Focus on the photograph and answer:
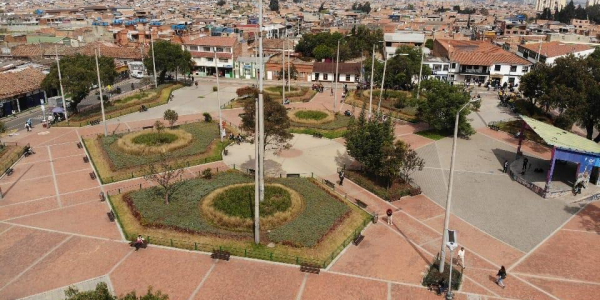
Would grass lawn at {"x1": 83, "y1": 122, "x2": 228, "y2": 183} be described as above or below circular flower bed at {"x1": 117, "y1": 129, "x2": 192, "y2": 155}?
below

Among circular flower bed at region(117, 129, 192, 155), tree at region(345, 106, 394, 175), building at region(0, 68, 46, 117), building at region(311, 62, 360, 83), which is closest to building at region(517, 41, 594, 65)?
building at region(311, 62, 360, 83)

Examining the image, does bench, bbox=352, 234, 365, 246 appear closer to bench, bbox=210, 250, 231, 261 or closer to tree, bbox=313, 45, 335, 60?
bench, bbox=210, 250, 231, 261

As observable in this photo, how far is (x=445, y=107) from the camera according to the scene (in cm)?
4606

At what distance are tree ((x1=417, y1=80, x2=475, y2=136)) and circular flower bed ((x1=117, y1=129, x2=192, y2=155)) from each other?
82.4 ft

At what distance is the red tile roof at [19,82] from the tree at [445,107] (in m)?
48.2

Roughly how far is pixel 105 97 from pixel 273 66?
31.1 meters

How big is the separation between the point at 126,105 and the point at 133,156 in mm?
21247

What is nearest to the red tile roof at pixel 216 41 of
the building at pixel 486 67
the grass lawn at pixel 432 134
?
the building at pixel 486 67

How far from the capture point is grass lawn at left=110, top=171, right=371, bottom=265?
A: 83.0 feet

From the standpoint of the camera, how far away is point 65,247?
84.6 ft

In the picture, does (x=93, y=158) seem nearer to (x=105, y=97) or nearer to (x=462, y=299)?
(x=105, y=97)

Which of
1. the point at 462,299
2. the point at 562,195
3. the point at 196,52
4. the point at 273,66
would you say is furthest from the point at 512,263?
the point at 196,52

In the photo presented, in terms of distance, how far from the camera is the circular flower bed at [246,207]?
2755cm

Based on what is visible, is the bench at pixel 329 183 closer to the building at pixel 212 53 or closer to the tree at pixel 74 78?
the tree at pixel 74 78
